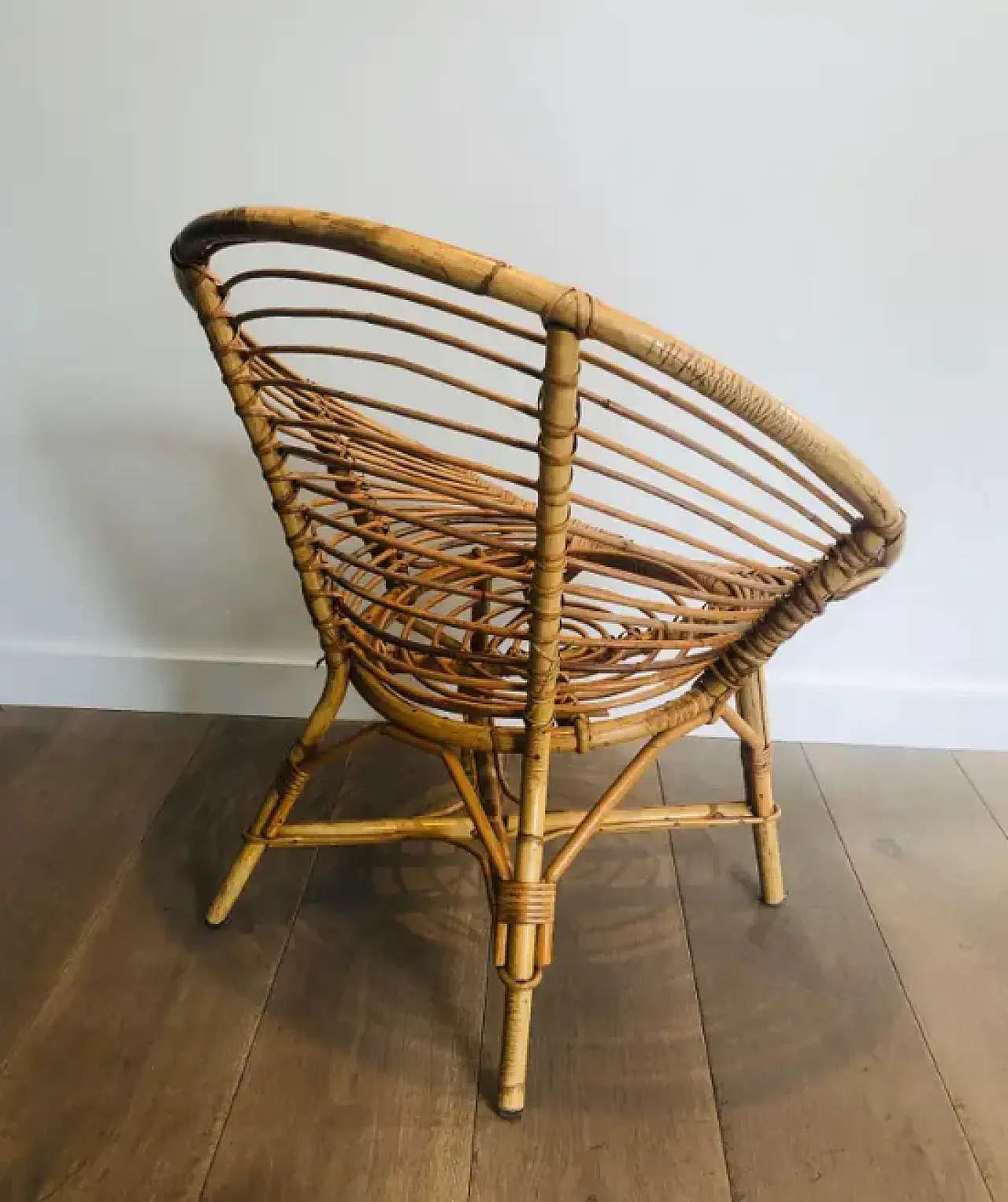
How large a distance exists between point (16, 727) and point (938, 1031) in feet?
4.22

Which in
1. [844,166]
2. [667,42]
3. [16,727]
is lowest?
[16,727]

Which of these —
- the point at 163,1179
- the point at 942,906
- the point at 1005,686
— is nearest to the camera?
the point at 163,1179

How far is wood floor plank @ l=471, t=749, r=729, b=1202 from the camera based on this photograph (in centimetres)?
84

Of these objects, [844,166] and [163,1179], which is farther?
[844,166]

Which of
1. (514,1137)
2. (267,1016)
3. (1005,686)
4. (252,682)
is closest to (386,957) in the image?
(267,1016)

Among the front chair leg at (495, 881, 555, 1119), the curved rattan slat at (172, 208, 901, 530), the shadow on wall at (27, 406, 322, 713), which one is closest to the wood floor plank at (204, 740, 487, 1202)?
the front chair leg at (495, 881, 555, 1119)

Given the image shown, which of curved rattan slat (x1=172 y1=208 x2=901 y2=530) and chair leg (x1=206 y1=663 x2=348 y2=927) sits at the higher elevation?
curved rattan slat (x1=172 y1=208 x2=901 y2=530)

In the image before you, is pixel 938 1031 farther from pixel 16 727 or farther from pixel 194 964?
pixel 16 727

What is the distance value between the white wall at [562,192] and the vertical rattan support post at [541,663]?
0.58 meters

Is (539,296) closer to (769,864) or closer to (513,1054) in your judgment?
(513,1054)

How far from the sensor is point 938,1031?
0.99 m

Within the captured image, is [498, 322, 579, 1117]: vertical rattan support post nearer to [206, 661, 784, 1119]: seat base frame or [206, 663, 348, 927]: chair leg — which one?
[206, 661, 784, 1119]: seat base frame

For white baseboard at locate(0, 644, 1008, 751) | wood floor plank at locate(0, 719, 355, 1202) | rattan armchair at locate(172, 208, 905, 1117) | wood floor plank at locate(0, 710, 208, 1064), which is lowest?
wood floor plank at locate(0, 710, 208, 1064)

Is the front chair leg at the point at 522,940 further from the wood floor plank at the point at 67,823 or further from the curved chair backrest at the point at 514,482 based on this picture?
the wood floor plank at the point at 67,823
